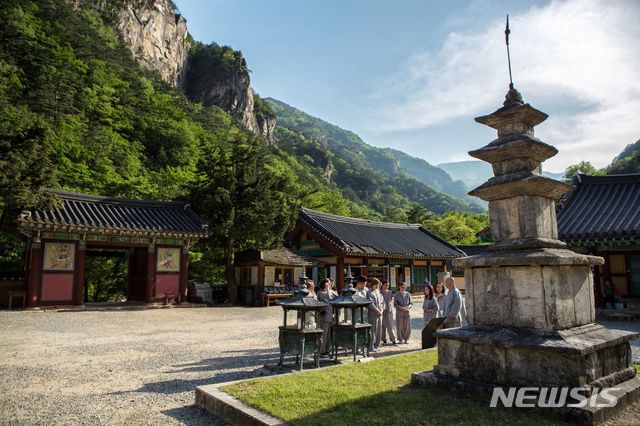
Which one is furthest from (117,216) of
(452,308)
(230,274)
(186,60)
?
(186,60)

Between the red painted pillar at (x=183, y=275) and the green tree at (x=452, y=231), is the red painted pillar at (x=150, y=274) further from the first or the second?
the green tree at (x=452, y=231)

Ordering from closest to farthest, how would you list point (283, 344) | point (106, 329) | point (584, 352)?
point (584, 352), point (283, 344), point (106, 329)

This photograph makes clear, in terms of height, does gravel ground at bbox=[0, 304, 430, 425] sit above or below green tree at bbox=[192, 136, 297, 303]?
below

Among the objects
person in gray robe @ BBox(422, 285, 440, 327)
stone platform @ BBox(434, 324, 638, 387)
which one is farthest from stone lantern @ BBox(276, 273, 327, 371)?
person in gray robe @ BBox(422, 285, 440, 327)

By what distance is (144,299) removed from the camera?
19.5m

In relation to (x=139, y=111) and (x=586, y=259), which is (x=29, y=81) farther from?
(x=586, y=259)

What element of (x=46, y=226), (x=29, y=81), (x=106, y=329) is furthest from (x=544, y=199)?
(x=29, y=81)

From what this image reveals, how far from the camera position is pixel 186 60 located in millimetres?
78375

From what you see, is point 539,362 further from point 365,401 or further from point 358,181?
point 358,181

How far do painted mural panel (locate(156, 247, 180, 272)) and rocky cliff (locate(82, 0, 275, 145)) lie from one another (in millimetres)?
55162

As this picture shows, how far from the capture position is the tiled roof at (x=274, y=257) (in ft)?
67.7

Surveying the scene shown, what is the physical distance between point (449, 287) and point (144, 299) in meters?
15.9

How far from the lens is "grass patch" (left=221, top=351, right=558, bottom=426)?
3.98 metres

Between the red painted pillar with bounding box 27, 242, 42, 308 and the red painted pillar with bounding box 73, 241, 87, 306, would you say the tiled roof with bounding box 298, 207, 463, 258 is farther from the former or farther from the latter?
the red painted pillar with bounding box 27, 242, 42, 308
